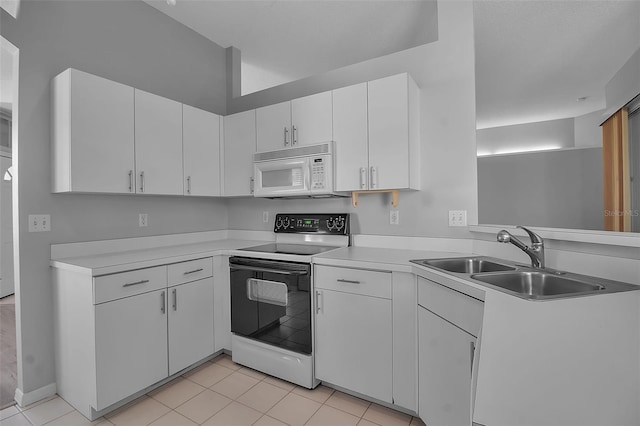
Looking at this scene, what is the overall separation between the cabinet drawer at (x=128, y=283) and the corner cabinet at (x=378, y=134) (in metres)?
1.40

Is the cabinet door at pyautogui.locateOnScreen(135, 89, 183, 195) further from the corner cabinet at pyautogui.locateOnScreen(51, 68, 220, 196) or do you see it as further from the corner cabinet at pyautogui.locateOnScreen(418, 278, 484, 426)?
the corner cabinet at pyautogui.locateOnScreen(418, 278, 484, 426)

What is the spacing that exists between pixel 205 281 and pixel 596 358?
2.23 metres

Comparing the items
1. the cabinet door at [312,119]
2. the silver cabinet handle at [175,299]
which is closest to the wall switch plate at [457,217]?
the cabinet door at [312,119]

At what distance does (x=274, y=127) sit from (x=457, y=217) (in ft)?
5.36

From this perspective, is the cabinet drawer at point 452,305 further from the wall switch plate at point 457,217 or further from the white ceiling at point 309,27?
the white ceiling at point 309,27

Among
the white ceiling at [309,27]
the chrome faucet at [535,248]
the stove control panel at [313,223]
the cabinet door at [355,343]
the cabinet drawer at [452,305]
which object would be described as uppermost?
the white ceiling at [309,27]

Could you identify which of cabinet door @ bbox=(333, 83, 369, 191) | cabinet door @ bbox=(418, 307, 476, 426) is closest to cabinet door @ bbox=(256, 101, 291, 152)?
cabinet door @ bbox=(333, 83, 369, 191)

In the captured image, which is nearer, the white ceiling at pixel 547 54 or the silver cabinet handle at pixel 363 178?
the white ceiling at pixel 547 54

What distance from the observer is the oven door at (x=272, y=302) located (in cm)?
201

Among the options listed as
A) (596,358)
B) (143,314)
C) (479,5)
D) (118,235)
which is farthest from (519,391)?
(118,235)

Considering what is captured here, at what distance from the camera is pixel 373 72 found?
2473 millimetres

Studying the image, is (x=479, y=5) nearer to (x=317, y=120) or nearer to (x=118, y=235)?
(x=317, y=120)

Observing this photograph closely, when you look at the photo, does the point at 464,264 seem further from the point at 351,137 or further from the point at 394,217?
the point at 351,137

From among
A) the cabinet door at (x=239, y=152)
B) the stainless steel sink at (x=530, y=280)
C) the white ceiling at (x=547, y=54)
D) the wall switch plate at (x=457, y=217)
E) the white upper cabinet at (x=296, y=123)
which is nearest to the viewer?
the stainless steel sink at (x=530, y=280)
